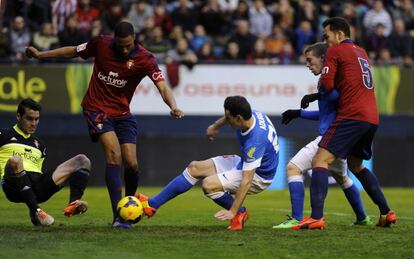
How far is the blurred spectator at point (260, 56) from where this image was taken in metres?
22.0

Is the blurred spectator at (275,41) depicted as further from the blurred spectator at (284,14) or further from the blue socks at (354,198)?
the blue socks at (354,198)

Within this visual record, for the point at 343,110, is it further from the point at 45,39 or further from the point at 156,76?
the point at 45,39

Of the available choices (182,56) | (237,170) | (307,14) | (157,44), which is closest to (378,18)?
(307,14)

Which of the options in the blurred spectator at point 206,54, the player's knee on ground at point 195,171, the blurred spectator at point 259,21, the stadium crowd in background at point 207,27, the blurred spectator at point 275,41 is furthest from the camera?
the blurred spectator at point 259,21

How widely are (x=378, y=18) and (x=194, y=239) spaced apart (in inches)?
581

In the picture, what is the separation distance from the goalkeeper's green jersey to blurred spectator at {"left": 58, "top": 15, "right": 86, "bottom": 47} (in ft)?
30.4

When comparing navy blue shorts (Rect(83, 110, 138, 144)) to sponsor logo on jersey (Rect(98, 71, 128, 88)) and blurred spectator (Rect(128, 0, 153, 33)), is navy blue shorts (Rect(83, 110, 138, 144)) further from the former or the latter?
blurred spectator (Rect(128, 0, 153, 33))

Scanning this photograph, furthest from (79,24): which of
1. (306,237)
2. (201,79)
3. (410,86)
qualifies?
(306,237)

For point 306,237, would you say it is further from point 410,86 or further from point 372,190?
point 410,86

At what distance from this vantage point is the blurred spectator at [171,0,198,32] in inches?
892

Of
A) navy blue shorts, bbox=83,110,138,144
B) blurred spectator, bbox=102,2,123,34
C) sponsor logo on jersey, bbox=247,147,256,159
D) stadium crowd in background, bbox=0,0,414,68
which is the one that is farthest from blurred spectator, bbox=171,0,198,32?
sponsor logo on jersey, bbox=247,147,256,159

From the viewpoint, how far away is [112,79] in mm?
11133

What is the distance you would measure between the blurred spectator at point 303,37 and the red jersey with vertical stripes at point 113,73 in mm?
11936

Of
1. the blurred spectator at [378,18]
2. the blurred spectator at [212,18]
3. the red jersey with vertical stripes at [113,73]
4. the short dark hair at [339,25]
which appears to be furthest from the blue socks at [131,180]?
the blurred spectator at [378,18]
